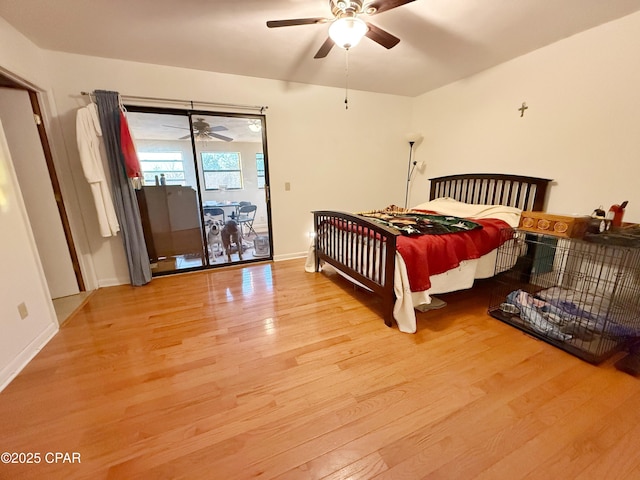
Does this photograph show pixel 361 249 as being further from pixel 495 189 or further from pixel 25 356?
pixel 25 356

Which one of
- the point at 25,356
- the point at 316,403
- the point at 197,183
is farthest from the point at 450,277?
the point at 25,356

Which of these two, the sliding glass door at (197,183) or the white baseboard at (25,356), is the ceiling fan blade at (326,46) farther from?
the white baseboard at (25,356)

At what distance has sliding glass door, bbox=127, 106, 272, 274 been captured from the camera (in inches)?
121

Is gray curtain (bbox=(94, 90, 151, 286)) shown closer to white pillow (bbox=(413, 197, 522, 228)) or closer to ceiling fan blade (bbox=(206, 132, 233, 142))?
ceiling fan blade (bbox=(206, 132, 233, 142))

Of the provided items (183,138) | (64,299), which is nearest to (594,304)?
(183,138)

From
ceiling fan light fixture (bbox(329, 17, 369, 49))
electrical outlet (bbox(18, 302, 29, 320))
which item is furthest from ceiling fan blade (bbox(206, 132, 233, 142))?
electrical outlet (bbox(18, 302, 29, 320))

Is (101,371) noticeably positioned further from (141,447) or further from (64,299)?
(64,299)

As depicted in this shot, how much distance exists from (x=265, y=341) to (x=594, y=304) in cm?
241

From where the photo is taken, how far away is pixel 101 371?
1618mm

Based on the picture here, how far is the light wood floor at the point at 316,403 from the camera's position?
108 centimetres

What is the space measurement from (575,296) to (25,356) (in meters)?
3.98

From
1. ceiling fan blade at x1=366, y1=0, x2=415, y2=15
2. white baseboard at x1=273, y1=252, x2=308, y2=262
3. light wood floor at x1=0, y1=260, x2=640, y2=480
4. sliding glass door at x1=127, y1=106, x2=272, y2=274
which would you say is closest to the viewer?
light wood floor at x1=0, y1=260, x2=640, y2=480

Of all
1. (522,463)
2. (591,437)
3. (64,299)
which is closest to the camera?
(522,463)

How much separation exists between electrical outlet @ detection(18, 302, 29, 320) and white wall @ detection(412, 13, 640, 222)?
4615 millimetres
